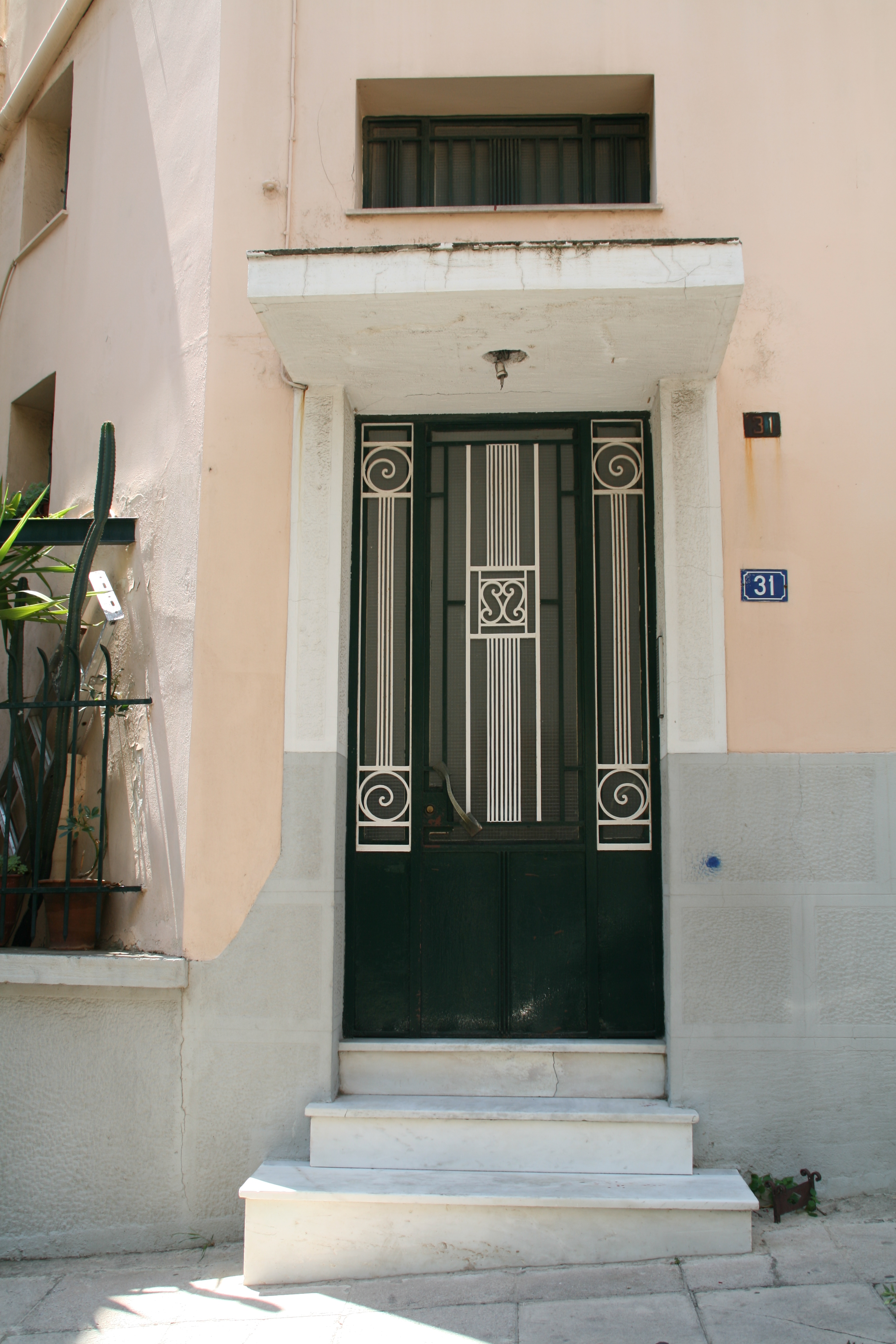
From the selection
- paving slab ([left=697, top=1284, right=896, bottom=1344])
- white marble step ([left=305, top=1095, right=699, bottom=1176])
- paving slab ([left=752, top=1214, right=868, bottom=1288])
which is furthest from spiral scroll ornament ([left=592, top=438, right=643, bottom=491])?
paving slab ([left=697, top=1284, right=896, bottom=1344])

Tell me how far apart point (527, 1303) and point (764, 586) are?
3.00 metres

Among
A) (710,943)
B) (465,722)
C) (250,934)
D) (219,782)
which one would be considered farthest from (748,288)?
(250,934)

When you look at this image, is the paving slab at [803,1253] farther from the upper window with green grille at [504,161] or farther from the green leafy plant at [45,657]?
the upper window with green grille at [504,161]

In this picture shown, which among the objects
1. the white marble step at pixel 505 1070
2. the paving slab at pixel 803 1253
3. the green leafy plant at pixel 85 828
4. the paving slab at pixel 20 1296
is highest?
the green leafy plant at pixel 85 828

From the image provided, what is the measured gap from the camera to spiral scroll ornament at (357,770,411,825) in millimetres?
4789

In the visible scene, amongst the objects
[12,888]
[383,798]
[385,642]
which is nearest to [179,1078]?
[12,888]

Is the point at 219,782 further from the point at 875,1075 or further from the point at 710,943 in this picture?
the point at 875,1075

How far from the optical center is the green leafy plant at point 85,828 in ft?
15.5

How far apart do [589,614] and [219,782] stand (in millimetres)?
1863

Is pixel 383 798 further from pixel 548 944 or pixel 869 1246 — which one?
pixel 869 1246

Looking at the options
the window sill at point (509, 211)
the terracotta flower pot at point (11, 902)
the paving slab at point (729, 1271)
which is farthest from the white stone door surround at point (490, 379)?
the terracotta flower pot at point (11, 902)

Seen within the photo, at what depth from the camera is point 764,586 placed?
4613mm

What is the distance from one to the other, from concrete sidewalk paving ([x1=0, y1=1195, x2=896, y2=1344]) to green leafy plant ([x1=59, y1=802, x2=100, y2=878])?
1.68 m

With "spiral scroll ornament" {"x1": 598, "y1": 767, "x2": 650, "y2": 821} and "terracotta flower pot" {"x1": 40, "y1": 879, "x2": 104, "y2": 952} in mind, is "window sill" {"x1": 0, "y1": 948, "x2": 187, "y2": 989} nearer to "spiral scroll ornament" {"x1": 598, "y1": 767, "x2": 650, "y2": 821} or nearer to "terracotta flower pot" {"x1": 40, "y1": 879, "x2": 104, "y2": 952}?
"terracotta flower pot" {"x1": 40, "y1": 879, "x2": 104, "y2": 952}
